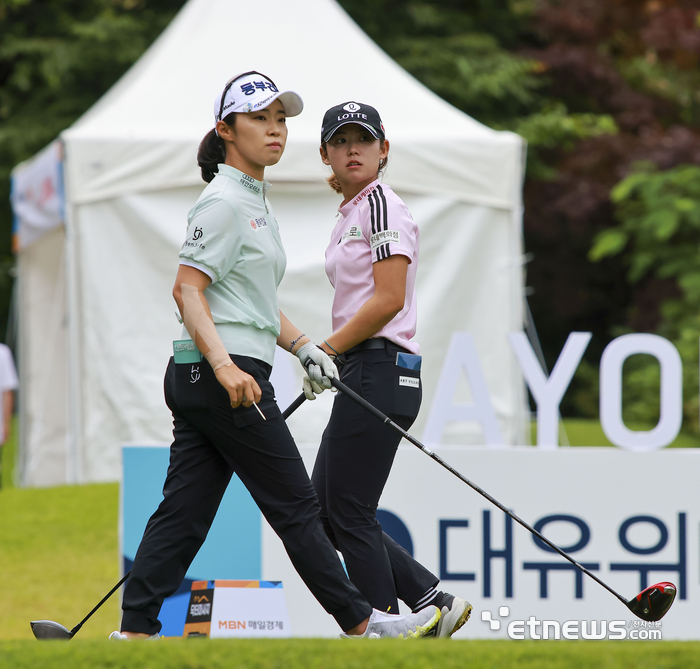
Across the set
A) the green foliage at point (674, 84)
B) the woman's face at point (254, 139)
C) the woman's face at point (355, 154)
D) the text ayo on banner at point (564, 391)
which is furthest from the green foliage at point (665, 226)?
the woman's face at point (254, 139)

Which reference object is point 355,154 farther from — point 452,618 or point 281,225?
point 281,225

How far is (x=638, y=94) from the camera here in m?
16.8

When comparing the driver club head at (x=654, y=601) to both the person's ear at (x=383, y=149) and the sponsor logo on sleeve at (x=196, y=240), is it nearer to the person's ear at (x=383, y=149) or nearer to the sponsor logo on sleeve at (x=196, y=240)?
the person's ear at (x=383, y=149)

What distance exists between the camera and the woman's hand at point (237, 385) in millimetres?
2799

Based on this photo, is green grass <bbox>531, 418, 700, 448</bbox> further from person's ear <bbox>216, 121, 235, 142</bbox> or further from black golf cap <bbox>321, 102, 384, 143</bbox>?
person's ear <bbox>216, 121, 235, 142</bbox>

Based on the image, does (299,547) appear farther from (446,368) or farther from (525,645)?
(446,368)

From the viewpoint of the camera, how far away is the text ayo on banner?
4.41m

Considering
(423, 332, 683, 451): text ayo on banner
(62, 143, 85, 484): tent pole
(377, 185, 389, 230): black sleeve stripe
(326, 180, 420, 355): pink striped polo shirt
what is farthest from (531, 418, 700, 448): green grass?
(377, 185, 389, 230): black sleeve stripe

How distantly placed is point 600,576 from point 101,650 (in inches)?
105

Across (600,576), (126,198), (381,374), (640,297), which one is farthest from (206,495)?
(640,297)

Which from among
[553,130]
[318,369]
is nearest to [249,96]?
[318,369]

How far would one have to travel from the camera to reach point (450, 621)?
3.24 metres

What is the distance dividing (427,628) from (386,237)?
3.86ft

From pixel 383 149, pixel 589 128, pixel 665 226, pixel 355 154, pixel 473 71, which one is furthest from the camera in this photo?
Answer: pixel 473 71
